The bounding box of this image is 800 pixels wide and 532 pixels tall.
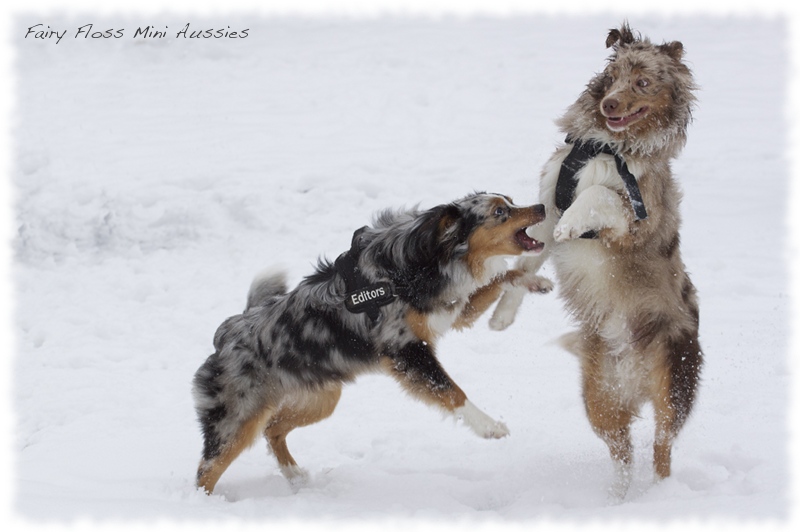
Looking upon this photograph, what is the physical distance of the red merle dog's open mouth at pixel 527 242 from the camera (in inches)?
189

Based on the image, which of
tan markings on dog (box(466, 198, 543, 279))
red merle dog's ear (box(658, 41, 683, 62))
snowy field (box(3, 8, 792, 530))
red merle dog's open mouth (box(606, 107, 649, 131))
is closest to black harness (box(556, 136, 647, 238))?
red merle dog's open mouth (box(606, 107, 649, 131))

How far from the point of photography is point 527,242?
480cm

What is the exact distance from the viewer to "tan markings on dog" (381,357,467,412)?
15.5ft

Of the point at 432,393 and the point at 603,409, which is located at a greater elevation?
the point at 432,393

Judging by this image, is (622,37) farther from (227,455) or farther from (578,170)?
(227,455)

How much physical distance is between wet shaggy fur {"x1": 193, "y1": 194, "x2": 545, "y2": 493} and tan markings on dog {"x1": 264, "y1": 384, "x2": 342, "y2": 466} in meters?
0.02

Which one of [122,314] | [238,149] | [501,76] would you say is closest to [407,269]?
[122,314]

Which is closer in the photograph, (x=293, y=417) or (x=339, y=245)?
(x=293, y=417)

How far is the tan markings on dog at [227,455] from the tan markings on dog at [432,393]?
0.97 m

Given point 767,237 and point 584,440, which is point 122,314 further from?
point 767,237

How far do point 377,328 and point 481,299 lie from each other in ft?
2.34

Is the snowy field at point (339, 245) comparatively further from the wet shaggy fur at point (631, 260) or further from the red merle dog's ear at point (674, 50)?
the red merle dog's ear at point (674, 50)

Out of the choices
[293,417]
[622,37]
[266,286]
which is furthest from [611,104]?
[293,417]

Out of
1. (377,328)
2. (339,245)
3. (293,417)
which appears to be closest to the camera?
(377,328)
